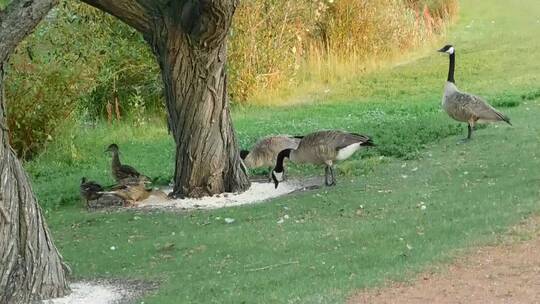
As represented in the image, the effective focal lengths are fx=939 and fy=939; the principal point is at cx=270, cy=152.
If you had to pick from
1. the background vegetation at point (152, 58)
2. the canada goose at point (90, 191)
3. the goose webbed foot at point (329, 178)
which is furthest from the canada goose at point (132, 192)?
the background vegetation at point (152, 58)

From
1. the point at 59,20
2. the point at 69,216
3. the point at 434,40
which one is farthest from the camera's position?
the point at 434,40

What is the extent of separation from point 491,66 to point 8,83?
48.0ft

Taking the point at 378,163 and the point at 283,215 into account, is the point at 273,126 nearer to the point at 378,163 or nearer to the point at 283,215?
the point at 378,163

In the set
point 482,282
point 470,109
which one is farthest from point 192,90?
point 482,282

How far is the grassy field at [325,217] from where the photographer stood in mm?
8250

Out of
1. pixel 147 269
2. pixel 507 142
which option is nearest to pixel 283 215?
pixel 147 269

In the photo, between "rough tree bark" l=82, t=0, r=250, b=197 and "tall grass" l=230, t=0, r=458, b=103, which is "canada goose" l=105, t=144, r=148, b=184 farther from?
"tall grass" l=230, t=0, r=458, b=103

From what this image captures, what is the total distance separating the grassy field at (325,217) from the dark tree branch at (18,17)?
8.36ft

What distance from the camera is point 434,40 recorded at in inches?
1273

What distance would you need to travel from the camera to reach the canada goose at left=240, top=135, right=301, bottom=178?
1397 centimetres

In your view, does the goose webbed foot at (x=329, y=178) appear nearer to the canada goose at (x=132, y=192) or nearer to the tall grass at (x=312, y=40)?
the canada goose at (x=132, y=192)

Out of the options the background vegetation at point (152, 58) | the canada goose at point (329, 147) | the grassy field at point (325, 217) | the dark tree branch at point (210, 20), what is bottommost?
the grassy field at point (325, 217)

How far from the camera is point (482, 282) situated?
296 inches

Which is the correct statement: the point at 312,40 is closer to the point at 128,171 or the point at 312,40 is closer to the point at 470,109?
the point at 470,109
